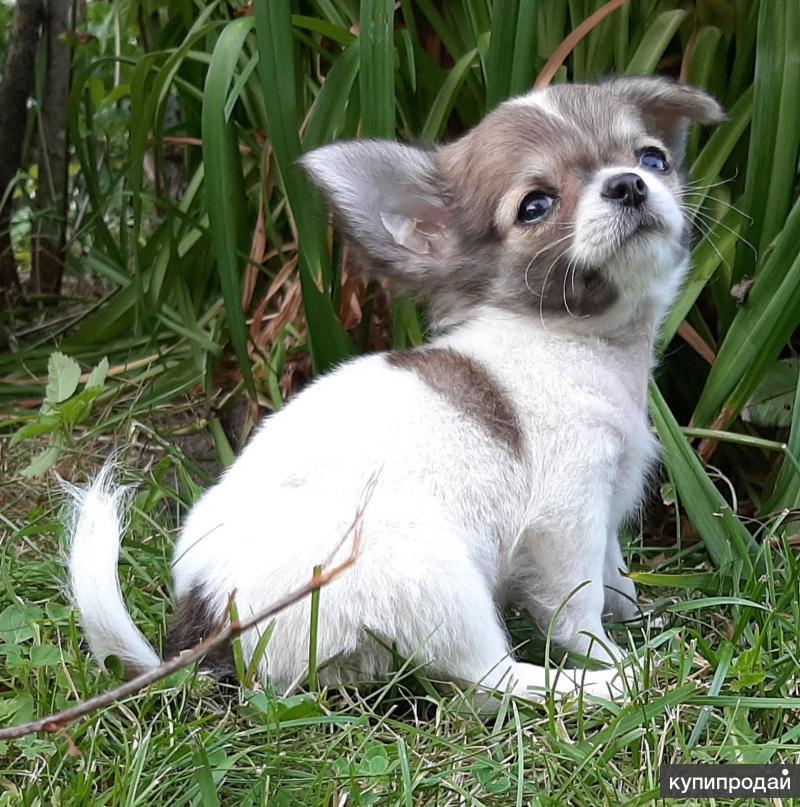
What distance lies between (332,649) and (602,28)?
2.15 metres

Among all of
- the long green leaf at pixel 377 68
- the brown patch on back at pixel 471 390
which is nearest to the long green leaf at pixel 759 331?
the brown patch on back at pixel 471 390

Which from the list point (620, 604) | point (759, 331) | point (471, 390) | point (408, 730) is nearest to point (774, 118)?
point (759, 331)

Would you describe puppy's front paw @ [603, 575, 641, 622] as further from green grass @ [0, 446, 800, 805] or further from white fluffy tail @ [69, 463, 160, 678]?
white fluffy tail @ [69, 463, 160, 678]

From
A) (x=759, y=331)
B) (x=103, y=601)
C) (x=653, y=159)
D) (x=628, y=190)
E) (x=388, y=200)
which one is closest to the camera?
(x=103, y=601)

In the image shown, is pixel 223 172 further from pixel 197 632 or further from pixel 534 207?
pixel 197 632

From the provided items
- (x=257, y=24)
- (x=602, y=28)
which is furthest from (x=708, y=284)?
(x=257, y=24)

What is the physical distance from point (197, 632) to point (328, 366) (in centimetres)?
119

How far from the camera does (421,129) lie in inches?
145

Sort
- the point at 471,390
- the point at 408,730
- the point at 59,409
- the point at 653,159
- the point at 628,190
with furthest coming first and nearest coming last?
the point at 59,409, the point at 653,159, the point at 471,390, the point at 628,190, the point at 408,730

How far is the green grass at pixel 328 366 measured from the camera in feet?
6.79

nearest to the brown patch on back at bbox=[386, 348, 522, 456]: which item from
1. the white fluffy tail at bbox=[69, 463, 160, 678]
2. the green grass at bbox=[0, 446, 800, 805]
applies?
the green grass at bbox=[0, 446, 800, 805]

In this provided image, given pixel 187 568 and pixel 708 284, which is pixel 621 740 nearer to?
pixel 187 568

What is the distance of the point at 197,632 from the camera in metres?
2.39

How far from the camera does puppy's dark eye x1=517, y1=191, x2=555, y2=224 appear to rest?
2.55m
